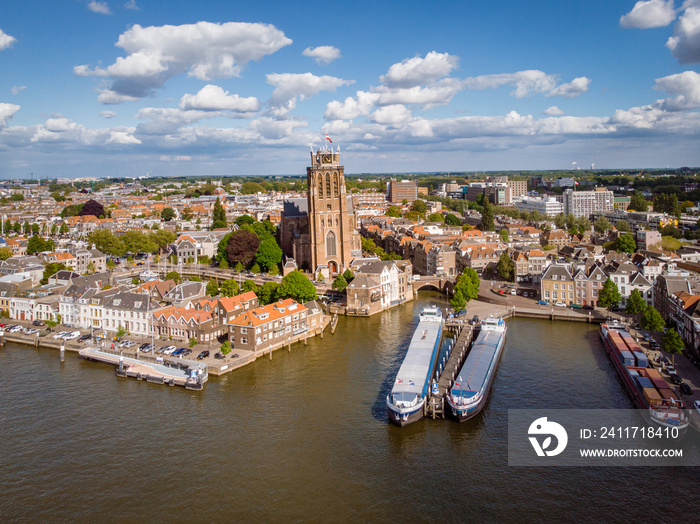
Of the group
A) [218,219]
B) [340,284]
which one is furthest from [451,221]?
[340,284]

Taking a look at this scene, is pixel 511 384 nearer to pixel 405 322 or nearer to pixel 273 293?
pixel 405 322

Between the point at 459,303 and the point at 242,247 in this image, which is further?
the point at 242,247

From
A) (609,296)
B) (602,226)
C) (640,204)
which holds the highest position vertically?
(640,204)

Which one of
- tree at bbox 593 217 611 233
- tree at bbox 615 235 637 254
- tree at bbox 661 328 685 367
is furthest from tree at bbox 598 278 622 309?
tree at bbox 593 217 611 233

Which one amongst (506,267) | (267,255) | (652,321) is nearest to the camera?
(652,321)

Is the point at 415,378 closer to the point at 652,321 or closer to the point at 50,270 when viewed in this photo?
the point at 652,321

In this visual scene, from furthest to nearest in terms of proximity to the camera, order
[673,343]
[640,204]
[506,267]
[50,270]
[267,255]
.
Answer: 1. [640,204]
2. [267,255]
3. [50,270]
4. [506,267]
5. [673,343]
